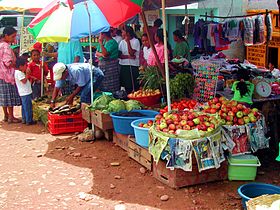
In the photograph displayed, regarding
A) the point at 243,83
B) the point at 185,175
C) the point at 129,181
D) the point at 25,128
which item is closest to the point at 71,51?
the point at 25,128

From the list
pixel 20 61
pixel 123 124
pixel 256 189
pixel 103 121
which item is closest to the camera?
pixel 256 189

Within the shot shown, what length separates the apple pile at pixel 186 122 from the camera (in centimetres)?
478

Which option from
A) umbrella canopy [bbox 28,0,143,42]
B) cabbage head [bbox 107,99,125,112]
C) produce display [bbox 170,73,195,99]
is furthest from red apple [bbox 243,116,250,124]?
cabbage head [bbox 107,99,125,112]

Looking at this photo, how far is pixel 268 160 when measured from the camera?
5855 mm

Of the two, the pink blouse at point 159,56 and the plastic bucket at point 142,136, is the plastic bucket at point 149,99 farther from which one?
the plastic bucket at point 142,136

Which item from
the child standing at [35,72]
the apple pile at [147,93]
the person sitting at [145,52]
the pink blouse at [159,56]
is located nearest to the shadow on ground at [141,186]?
the apple pile at [147,93]

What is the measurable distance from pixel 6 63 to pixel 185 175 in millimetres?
5185

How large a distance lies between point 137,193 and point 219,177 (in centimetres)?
111

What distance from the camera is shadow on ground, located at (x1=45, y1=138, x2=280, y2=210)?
4574 mm

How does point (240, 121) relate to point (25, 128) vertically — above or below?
above

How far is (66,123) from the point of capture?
7.67 metres

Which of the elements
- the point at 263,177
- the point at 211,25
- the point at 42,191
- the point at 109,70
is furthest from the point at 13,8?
the point at 263,177

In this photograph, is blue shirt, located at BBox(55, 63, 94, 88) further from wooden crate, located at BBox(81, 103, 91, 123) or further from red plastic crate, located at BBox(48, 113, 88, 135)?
red plastic crate, located at BBox(48, 113, 88, 135)

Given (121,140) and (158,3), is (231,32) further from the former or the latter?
(121,140)
